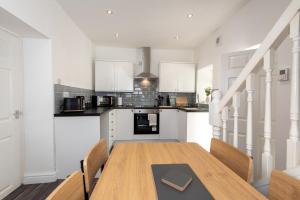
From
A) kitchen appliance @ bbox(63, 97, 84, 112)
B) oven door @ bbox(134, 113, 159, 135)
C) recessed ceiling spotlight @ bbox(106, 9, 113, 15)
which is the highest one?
recessed ceiling spotlight @ bbox(106, 9, 113, 15)

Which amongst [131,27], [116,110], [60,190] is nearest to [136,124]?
[116,110]

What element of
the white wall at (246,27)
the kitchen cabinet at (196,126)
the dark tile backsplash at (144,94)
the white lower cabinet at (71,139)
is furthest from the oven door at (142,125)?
the white lower cabinet at (71,139)

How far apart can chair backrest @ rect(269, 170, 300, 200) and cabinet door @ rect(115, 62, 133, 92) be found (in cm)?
393

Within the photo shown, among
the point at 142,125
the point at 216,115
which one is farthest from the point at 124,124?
the point at 216,115

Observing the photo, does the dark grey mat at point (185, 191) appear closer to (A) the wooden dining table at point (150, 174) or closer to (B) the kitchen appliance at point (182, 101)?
(A) the wooden dining table at point (150, 174)

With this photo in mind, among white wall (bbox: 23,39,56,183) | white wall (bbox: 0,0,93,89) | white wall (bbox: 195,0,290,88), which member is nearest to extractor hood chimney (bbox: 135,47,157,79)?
white wall (bbox: 0,0,93,89)

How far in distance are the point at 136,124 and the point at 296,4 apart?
144 inches

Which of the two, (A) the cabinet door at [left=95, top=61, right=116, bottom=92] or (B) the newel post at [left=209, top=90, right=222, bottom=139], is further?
(A) the cabinet door at [left=95, top=61, right=116, bottom=92]

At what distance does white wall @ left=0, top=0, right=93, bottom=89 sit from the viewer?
1741 millimetres

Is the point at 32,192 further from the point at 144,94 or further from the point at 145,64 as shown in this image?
the point at 145,64

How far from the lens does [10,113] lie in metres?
1.97

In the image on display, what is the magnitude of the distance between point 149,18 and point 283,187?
276cm

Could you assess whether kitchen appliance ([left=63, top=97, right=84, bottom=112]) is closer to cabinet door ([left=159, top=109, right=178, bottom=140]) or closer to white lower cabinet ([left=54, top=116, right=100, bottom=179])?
white lower cabinet ([left=54, top=116, right=100, bottom=179])

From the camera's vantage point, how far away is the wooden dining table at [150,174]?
0.67 meters
